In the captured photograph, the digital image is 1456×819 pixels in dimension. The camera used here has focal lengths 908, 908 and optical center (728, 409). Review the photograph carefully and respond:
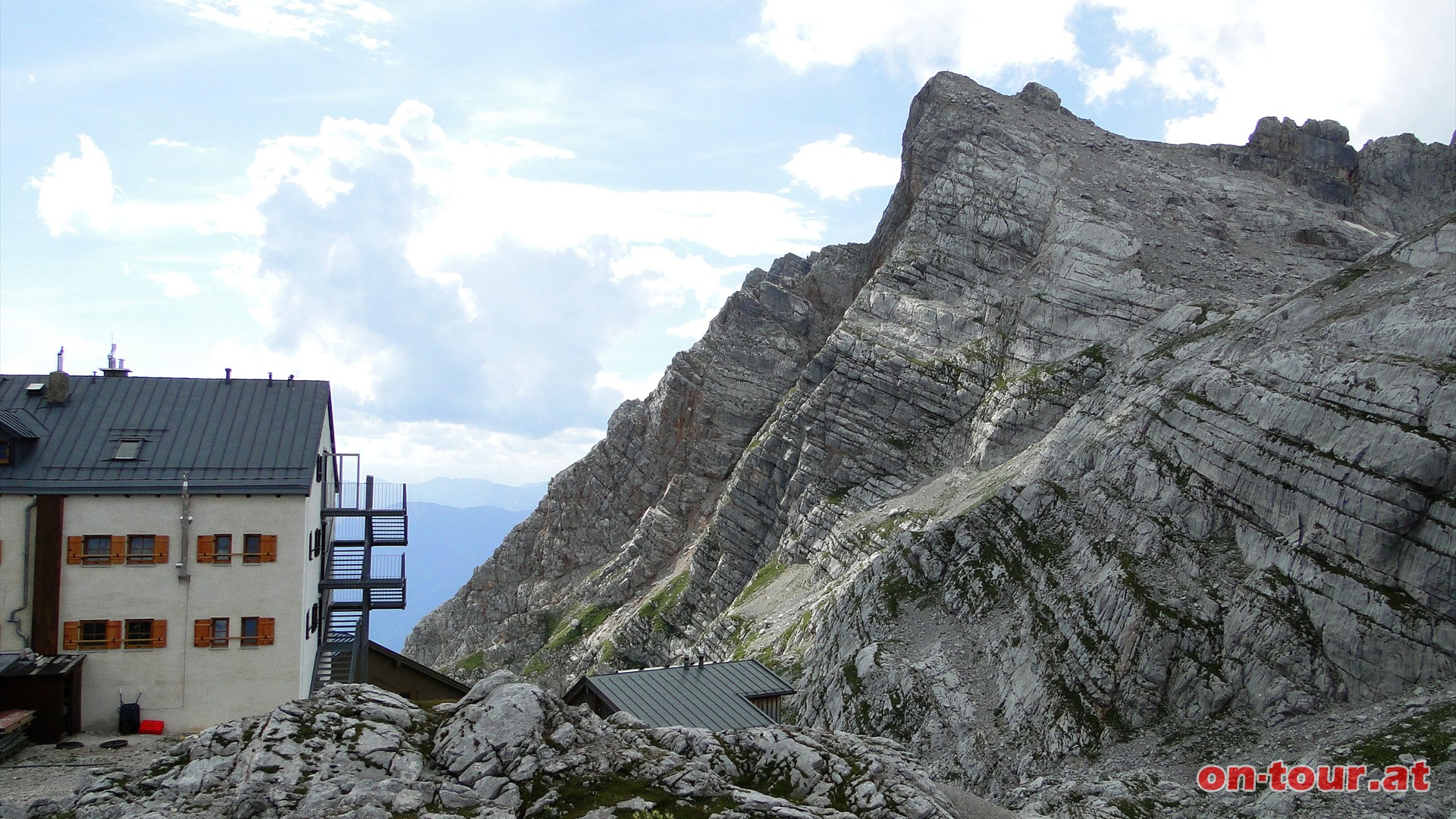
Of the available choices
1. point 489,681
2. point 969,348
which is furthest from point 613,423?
point 489,681

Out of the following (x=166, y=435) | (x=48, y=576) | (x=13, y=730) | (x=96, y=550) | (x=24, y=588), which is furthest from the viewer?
(x=166, y=435)

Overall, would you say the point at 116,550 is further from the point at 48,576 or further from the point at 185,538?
the point at 185,538

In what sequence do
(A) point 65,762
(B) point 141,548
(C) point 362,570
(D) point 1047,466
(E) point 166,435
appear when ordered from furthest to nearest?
(D) point 1047,466, (C) point 362,570, (E) point 166,435, (B) point 141,548, (A) point 65,762

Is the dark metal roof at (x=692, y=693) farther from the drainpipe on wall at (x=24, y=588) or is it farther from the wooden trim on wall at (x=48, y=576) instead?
the drainpipe on wall at (x=24, y=588)

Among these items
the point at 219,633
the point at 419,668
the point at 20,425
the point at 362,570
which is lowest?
the point at 419,668

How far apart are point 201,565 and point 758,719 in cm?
2168

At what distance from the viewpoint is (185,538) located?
3400cm

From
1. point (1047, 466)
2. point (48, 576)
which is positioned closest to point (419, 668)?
point (48, 576)

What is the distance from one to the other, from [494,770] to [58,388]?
90.9 feet

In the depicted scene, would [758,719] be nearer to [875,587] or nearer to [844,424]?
[875,587]

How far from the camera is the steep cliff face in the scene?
50188 mm

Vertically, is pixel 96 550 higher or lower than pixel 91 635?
higher

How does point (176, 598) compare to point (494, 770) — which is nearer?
point (494, 770)

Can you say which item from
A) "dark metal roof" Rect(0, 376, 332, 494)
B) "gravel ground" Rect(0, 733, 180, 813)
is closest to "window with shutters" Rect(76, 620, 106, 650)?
"gravel ground" Rect(0, 733, 180, 813)
